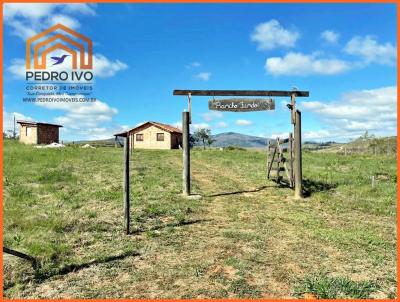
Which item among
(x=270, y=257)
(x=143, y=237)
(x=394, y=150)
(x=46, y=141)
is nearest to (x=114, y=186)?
(x=143, y=237)

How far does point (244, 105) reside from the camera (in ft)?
49.8

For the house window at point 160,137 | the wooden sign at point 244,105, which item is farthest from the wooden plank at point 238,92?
the house window at point 160,137

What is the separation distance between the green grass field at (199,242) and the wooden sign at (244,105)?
11.9 ft

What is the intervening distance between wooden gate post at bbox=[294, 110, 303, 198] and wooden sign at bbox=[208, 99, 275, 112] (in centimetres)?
123

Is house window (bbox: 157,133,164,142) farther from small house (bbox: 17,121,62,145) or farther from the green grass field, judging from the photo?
the green grass field

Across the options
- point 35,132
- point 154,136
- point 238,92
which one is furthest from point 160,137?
point 238,92

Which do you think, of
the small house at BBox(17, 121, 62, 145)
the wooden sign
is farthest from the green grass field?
the small house at BBox(17, 121, 62, 145)

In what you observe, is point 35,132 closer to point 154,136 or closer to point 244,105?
point 154,136

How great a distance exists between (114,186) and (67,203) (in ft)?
10.3

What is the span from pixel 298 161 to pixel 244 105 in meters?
3.26

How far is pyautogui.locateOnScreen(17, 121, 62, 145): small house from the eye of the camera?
51625mm

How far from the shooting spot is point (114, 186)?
615 inches

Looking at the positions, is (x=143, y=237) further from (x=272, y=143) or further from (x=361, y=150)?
(x=361, y=150)

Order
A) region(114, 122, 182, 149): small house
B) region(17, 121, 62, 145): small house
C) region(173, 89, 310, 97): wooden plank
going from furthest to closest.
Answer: region(114, 122, 182, 149): small house, region(17, 121, 62, 145): small house, region(173, 89, 310, 97): wooden plank
